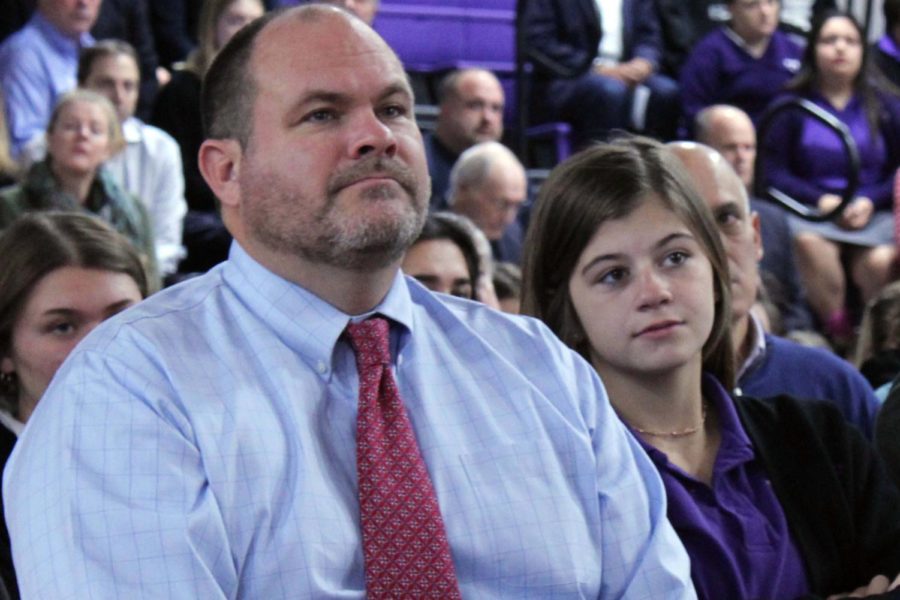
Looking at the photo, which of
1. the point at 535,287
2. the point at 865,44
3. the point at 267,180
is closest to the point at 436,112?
the point at 865,44

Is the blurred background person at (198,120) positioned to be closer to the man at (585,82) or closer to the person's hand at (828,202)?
the man at (585,82)

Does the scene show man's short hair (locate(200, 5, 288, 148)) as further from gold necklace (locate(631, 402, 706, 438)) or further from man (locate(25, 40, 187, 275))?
man (locate(25, 40, 187, 275))

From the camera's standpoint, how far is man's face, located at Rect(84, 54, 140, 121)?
5.33 metres

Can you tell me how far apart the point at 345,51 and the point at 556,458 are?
21.9 inches

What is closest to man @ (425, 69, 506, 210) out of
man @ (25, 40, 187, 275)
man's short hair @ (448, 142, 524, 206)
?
man's short hair @ (448, 142, 524, 206)

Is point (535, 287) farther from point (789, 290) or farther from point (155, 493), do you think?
point (789, 290)

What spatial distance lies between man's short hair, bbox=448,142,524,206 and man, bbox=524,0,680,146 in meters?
1.43

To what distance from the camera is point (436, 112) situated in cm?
666

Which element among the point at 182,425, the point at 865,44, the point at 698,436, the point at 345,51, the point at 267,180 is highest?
the point at 345,51

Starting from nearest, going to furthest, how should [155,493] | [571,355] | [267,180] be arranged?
[155,493] < [267,180] < [571,355]

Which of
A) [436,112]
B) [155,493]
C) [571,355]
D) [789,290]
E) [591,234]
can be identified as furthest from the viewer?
[436,112]

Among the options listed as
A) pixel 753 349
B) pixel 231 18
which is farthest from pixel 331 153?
pixel 231 18

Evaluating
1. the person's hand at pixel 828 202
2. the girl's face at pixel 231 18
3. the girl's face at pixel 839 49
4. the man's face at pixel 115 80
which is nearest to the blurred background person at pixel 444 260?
the girl's face at pixel 231 18

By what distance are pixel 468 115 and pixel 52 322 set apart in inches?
135
